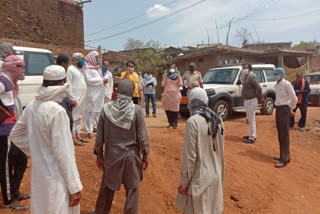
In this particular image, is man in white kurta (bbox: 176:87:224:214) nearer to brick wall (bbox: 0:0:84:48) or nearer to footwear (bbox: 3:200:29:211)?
footwear (bbox: 3:200:29:211)

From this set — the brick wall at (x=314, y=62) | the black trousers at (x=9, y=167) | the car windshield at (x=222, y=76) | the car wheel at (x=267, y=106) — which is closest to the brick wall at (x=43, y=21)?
the car windshield at (x=222, y=76)

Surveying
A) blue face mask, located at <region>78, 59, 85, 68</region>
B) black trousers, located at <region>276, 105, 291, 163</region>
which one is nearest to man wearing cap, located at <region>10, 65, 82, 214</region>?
blue face mask, located at <region>78, 59, 85, 68</region>

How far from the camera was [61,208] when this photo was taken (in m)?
2.13

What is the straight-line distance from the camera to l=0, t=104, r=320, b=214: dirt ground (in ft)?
13.6

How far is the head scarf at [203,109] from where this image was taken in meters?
2.76

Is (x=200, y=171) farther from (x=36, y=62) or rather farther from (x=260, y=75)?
(x=260, y=75)

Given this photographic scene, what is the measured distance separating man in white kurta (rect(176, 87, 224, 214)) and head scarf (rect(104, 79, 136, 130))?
647 millimetres

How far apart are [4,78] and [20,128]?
1.16 m

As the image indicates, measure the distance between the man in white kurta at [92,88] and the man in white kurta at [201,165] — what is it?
11.1 ft

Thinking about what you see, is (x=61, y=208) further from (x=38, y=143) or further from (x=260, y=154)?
(x=260, y=154)

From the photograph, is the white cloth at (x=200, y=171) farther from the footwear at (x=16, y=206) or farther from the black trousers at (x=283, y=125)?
the black trousers at (x=283, y=125)

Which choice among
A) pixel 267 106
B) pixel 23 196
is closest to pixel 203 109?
pixel 23 196

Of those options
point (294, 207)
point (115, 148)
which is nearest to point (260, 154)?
point (294, 207)

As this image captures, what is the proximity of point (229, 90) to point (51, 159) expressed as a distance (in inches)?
324
